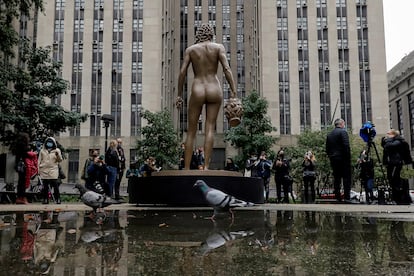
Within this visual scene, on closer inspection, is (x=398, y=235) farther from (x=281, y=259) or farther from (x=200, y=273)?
(x=200, y=273)

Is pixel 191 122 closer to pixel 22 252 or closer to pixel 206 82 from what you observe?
pixel 206 82

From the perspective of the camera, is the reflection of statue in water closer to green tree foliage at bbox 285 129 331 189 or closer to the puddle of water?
the puddle of water

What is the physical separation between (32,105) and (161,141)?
19.3m

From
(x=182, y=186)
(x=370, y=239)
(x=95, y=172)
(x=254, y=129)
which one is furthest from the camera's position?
(x=254, y=129)

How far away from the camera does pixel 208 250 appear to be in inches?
109

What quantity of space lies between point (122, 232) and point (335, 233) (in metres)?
1.90

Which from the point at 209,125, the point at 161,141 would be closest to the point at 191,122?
the point at 209,125

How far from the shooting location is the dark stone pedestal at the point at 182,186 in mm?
7332

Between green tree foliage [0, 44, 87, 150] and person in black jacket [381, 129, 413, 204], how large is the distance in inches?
566

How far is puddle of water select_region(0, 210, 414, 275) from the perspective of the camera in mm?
2156

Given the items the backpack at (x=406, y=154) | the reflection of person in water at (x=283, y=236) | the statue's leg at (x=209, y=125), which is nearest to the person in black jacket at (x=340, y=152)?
the backpack at (x=406, y=154)

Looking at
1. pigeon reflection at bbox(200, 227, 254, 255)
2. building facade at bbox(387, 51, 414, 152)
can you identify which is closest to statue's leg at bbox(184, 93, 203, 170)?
pigeon reflection at bbox(200, 227, 254, 255)

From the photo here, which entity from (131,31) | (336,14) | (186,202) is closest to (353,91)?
(336,14)

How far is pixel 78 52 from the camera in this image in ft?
183
